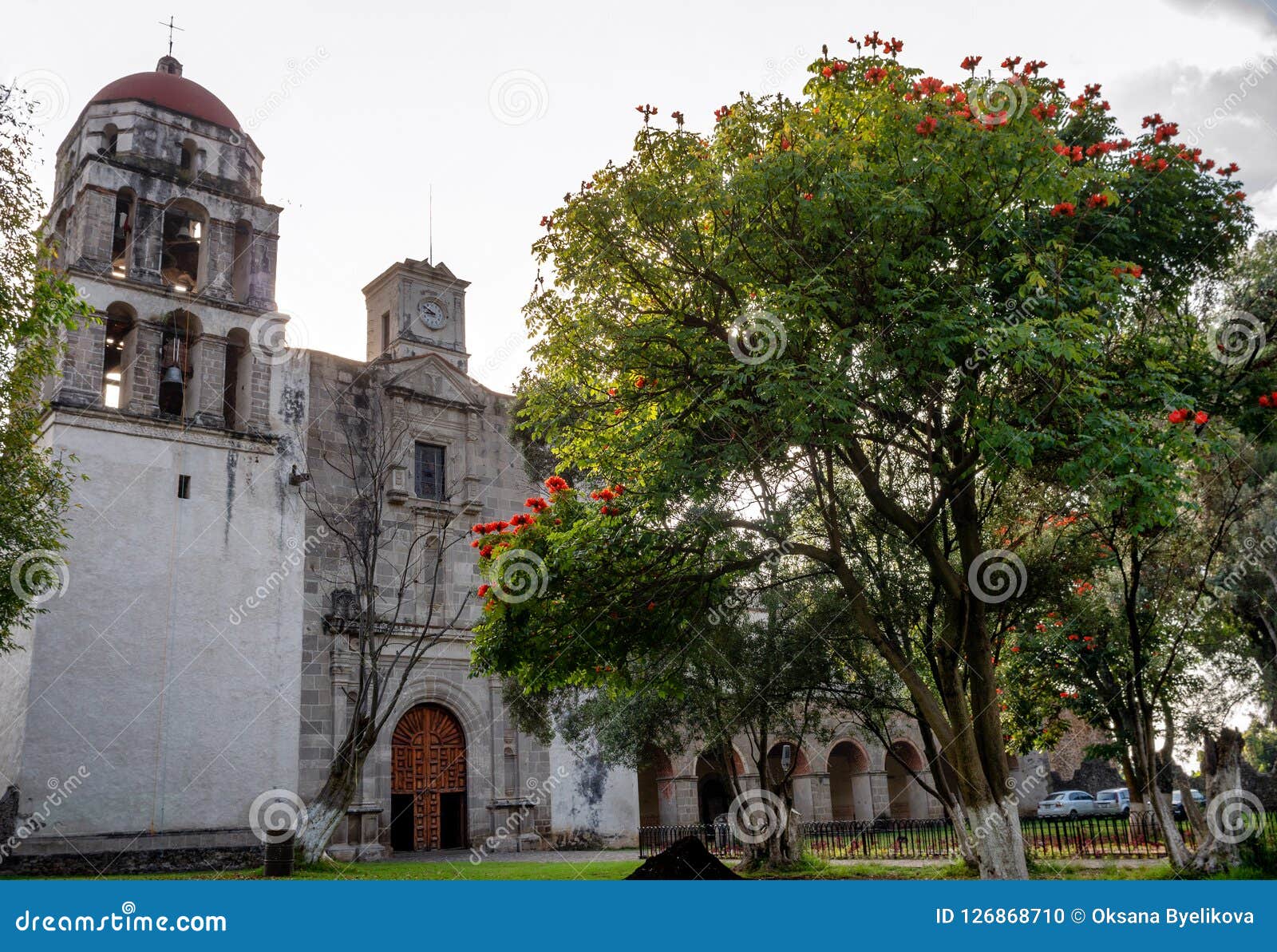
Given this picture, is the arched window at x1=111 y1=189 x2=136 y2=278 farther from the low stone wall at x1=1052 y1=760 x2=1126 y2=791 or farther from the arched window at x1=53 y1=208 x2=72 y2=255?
the low stone wall at x1=1052 y1=760 x2=1126 y2=791

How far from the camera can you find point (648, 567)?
1064cm

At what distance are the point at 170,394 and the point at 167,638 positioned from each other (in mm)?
5169

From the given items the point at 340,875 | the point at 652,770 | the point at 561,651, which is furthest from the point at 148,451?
the point at 652,770

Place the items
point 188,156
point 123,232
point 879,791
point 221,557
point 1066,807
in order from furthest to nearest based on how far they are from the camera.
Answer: point 1066,807, point 879,791, point 188,156, point 123,232, point 221,557

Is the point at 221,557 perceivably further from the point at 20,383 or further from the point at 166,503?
the point at 20,383

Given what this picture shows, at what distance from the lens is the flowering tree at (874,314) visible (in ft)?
28.6

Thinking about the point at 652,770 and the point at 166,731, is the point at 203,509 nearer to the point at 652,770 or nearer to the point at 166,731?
the point at 166,731

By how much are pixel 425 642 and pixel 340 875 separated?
7.10 meters

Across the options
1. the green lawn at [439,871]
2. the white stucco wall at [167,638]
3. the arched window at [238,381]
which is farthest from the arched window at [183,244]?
the green lawn at [439,871]

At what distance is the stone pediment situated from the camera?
24.0m

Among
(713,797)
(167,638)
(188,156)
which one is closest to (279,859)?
(167,638)

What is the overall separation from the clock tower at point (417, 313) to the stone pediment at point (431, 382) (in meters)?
0.24

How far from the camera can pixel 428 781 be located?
876 inches

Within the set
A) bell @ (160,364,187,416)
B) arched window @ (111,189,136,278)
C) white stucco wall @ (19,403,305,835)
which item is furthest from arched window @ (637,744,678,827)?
arched window @ (111,189,136,278)
